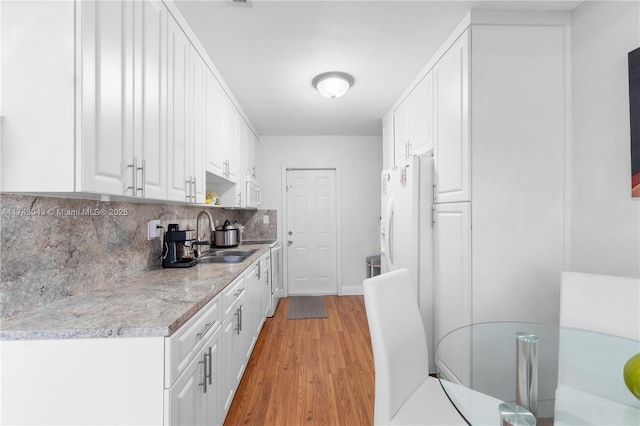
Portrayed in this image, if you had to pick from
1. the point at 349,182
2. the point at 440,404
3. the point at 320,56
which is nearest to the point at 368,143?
the point at 349,182

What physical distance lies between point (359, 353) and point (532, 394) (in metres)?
1.81

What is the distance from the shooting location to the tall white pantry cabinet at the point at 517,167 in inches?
73.1

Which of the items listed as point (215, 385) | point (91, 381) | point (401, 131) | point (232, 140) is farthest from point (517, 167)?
point (232, 140)

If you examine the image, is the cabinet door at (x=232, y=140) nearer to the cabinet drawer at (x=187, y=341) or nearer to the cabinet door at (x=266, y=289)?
the cabinet door at (x=266, y=289)

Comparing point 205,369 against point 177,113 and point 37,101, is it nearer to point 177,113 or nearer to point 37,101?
point 37,101

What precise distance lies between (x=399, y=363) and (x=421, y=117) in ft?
6.78

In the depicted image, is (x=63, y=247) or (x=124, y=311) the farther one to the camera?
(x=63, y=247)

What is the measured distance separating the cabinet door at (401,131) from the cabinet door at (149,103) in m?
2.01

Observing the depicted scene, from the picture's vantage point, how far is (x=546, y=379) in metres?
1.18

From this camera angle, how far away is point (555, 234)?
1863 millimetres

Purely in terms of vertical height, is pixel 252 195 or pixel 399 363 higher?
pixel 252 195

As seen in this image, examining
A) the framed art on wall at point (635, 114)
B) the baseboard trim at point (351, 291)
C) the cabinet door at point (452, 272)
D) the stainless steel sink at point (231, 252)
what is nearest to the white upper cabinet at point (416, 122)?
the cabinet door at point (452, 272)

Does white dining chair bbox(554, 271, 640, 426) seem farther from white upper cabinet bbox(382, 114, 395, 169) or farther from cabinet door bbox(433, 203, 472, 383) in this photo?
white upper cabinet bbox(382, 114, 395, 169)

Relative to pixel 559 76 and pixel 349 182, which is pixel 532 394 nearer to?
pixel 559 76
